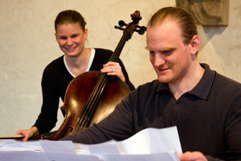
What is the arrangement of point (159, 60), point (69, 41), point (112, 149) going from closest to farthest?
point (112, 149) < point (159, 60) < point (69, 41)

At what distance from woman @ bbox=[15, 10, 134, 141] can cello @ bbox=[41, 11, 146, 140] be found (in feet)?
0.58

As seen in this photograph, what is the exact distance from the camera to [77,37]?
188 cm

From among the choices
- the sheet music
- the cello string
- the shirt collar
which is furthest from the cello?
the sheet music

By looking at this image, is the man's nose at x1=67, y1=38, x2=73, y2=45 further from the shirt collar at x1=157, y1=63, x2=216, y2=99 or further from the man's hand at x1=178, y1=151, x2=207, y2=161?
the man's hand at x1=178, y1=151, x2=207, y2=161

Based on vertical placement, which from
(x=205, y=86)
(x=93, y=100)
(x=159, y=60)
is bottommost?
(x=93, y=100)

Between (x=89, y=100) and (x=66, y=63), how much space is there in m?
0.49

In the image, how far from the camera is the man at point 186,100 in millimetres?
1035

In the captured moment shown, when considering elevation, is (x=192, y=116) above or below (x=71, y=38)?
below

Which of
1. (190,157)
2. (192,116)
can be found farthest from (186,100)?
(190,157)

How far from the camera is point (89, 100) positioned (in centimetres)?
158

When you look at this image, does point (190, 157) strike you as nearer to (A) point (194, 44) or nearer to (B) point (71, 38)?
(A) point (194, 44)

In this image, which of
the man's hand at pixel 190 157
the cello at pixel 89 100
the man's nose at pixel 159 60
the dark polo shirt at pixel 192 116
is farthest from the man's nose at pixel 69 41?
the man's hand at pixel 190 157

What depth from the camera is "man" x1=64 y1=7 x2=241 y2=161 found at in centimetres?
104

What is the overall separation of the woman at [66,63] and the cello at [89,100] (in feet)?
0.58
